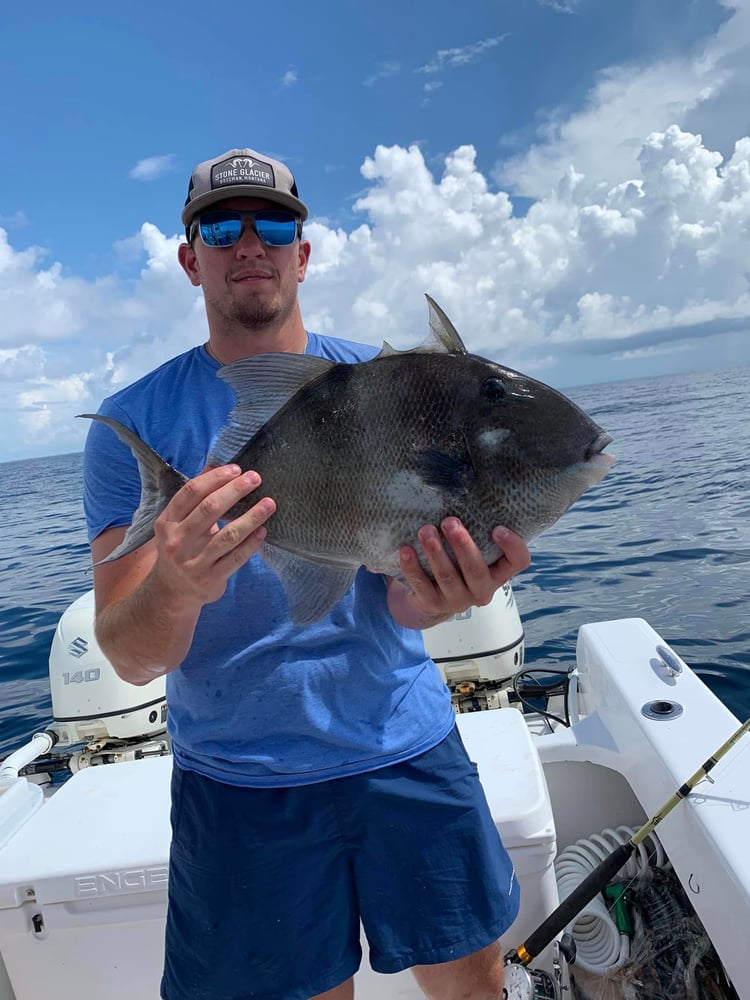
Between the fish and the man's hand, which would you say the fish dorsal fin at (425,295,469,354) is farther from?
the man's hand

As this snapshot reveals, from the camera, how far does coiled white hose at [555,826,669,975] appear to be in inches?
112

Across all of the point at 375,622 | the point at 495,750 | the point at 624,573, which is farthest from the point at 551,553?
the point at 375,622

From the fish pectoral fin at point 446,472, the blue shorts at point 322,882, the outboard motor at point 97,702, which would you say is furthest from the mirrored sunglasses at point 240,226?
the outboard motor at point 97,702

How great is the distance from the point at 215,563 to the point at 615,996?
2.46 meters

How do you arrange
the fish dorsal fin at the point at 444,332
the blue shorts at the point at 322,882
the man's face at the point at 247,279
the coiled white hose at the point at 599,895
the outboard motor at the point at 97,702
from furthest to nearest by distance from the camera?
1. the outboard motor at the point at 97,702
2. the coiled white hose at the point at 599,895
3. the man's face at the point at 247,279
4. the blue shorts at the point at 322,882
5. the fish dorsal fin at the point at 444,332

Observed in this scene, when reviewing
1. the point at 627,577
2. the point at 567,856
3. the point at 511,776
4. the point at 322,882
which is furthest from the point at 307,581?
the point at 627,577

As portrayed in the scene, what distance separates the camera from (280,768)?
194 cm

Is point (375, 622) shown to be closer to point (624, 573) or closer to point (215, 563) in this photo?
point (215, 563)

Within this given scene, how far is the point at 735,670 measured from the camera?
612cm

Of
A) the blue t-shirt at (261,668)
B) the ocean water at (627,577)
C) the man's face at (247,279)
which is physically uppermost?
the man's face at (247,279)

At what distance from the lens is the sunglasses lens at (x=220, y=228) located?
2111mm

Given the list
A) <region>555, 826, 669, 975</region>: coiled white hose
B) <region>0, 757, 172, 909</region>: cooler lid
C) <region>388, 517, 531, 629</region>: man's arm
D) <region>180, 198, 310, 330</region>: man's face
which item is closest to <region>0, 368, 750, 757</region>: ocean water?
<region>0, 757, 172, 909</region>: cooler lid

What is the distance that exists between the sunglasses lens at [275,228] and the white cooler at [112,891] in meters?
1.98

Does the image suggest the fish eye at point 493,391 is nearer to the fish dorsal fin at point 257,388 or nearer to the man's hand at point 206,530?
the fish dorsal fin at point 257,388
